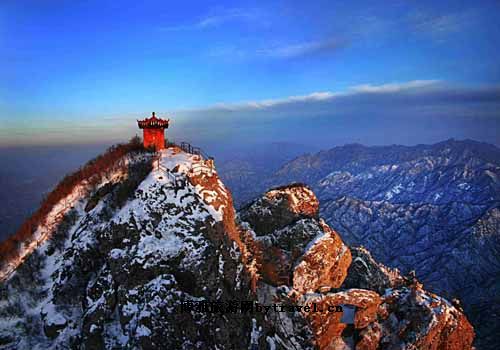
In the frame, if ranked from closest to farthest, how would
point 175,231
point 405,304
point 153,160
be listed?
point 175,231
point 153,160
point 405,304

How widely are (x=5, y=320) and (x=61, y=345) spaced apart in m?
6.24

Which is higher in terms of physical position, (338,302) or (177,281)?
(177,281)

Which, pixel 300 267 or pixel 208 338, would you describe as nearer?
pixel 208 338

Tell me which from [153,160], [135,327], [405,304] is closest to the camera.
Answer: [135,327]

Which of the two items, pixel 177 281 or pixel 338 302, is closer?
pixel 177 281

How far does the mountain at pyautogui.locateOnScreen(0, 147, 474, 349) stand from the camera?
3114 cm

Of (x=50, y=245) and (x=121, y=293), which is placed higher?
(x=50, y=245)

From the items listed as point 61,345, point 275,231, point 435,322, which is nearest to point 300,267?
point 275,231

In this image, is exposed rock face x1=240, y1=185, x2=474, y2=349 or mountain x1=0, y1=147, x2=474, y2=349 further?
exposed rock face x1=240, y1=185, x2=474, y2=349

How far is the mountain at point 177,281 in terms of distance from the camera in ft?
102

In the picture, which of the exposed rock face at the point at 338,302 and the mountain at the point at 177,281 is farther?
the exposed rock face at the point at 338,302

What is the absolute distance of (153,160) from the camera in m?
42.3

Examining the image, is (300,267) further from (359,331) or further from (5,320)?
(5,320)

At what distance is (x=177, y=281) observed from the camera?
106 ft
